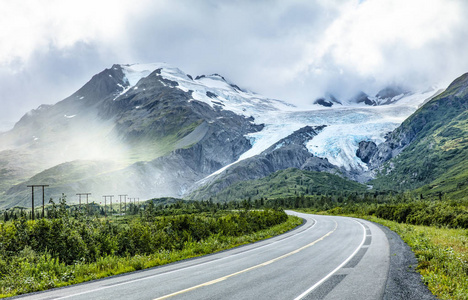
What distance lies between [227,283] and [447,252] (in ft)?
28.6

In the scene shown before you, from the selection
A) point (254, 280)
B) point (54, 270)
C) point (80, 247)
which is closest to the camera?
point (254, 280)

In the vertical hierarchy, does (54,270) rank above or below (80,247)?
below

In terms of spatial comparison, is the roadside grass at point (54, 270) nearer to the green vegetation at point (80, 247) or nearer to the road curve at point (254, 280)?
the green vegetation at point (80, 247)

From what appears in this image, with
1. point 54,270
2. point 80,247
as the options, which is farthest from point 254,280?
point 80,247

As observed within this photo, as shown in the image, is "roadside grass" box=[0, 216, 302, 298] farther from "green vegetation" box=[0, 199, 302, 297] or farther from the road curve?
the road curve

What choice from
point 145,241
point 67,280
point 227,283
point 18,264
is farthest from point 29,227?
point 227,283

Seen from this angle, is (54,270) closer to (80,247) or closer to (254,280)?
(80,247)

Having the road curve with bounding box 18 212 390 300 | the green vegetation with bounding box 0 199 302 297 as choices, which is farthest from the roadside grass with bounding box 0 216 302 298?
the road curve with bounding box 18 212 390 300

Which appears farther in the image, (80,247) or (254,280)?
(80,247)

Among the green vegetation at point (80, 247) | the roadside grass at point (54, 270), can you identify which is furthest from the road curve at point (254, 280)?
the green vegetation at point (80, 247)

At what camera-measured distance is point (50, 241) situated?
51.6 feet

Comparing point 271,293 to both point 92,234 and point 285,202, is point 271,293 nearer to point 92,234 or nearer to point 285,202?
point 92,234

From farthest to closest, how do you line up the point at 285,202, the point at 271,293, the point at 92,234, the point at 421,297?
the point at 285,202
the point at 92,234
the point at 271,293
the point at 421,297

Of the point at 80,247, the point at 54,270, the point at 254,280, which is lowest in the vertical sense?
the point at 254,280
